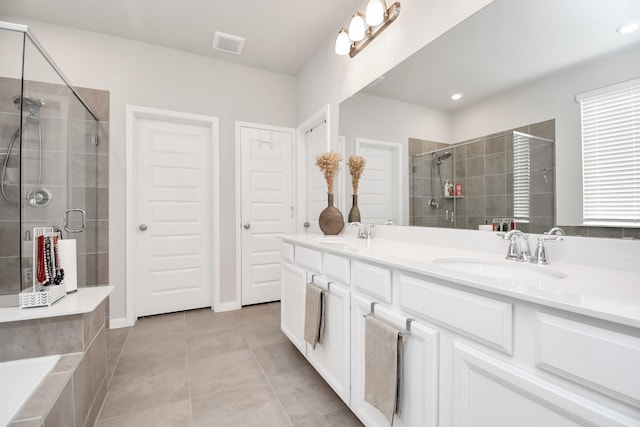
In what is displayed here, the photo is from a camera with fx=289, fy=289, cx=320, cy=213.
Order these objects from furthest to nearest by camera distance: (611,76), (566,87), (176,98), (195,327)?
(176,98) → (195,327) → (566,87) → (611,76)

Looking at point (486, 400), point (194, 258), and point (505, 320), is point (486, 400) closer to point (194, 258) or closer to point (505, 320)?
point (505, 320)

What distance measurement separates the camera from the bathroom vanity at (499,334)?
1.84 ft

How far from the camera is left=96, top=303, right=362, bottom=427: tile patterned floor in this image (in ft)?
4.88

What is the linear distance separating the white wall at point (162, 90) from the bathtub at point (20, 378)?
1541mm

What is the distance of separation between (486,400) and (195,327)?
2.52 m

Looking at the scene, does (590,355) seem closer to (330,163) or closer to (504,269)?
(504,269)

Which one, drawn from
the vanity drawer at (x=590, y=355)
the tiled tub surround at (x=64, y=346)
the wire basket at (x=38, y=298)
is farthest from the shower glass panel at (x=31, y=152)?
the vanity drawer at (x=590, y=355)

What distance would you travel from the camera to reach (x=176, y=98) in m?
2.91

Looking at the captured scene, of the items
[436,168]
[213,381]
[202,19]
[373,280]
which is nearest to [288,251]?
[213,381]

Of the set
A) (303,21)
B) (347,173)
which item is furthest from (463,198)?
(303,21)

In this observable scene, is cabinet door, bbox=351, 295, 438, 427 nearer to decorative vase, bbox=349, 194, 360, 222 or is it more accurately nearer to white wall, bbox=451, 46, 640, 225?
white wall, bbox=451, 46, 640, 225

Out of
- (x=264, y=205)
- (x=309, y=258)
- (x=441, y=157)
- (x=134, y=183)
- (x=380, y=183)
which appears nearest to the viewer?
(x=441, y=157)

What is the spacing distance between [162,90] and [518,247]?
3.20 metres

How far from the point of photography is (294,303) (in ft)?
6.68
